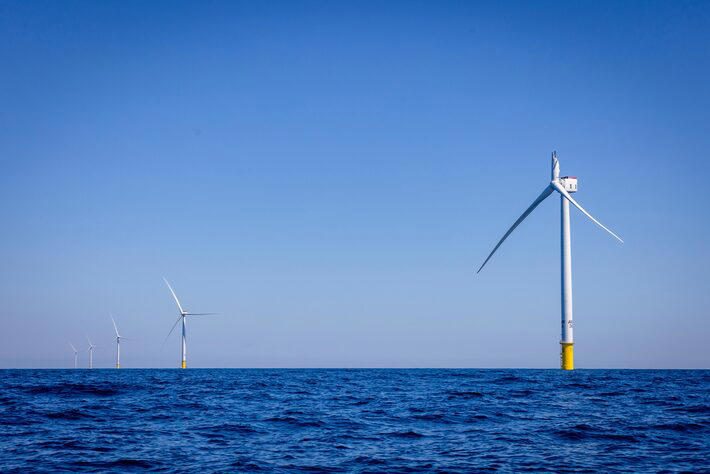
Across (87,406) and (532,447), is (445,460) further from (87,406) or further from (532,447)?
(87,406)

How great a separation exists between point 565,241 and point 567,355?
597 inches

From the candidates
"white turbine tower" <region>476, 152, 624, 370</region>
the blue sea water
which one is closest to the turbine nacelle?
"white turbine tower" <region>476, 152, 624, 370</region>

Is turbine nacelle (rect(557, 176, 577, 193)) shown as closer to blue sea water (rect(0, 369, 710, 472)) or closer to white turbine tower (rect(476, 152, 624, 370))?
white turbine tower (rect(476, 152, 624, 370))

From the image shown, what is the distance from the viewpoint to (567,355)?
7250cm

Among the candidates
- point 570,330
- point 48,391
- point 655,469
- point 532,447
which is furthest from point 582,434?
point 570,330

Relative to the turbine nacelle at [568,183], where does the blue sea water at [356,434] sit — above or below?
below

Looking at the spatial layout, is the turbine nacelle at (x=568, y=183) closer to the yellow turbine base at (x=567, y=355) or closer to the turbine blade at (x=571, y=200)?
the turbine blade at (x=571, y=200)

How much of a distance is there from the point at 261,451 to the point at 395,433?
6450mm

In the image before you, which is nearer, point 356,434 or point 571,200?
point 356,434

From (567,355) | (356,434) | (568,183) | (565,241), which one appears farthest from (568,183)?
(356,434)

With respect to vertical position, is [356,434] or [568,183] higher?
[568,183]

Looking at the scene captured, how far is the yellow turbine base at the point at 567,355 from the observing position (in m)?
72.5

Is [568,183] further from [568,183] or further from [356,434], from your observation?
[356,434]

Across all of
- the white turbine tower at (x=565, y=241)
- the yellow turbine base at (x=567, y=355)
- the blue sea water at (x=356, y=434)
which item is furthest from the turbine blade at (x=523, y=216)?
the blue sea water at (x=356, y=434)
